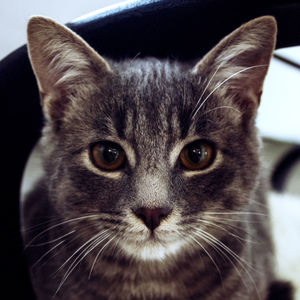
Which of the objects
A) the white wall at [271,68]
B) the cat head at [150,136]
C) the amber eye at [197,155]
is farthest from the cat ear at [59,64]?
the white wall at [271,68]

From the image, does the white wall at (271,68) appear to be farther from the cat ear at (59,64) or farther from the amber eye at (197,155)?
the amber eye at (197,155)

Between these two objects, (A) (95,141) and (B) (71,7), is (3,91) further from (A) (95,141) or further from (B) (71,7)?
(B) (71,7)

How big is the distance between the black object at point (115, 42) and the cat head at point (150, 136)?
36mm

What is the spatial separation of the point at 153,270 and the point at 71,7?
107 cm

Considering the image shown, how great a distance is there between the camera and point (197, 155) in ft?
2.88

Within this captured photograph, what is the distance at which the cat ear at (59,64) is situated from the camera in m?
Result: 0.84

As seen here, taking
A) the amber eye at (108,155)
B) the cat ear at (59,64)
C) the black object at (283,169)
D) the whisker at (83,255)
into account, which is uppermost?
the cat ear at (59,64)

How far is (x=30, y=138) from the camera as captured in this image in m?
0.97

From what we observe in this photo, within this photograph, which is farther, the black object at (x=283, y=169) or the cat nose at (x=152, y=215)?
the black object at (x=283, y=169)

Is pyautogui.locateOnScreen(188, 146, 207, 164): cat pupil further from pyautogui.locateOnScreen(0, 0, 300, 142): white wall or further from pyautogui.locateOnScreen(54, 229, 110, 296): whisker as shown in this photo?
pyautogui.locateOnScreen(0, 0, 300, 142): white wall

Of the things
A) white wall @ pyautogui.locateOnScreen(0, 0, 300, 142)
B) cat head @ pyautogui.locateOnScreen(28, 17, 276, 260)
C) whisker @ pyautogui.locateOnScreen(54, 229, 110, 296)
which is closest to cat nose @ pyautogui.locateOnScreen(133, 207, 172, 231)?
cat head @ pyautogui.locateOnScreen(28, 17, 276, 260)

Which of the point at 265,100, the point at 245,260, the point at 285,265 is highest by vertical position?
the point at 265,100

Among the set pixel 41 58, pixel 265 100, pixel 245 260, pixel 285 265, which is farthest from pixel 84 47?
pixel 265 100

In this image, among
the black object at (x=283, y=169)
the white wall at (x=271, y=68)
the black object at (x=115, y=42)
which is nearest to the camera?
the black object at (x=115, y=42)
